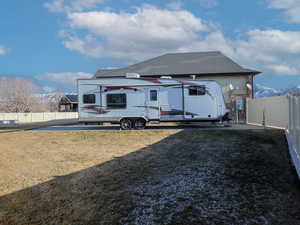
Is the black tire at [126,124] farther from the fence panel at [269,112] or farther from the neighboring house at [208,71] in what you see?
the neighboring house at [208,71]

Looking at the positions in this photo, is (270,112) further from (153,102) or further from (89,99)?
(89,99)

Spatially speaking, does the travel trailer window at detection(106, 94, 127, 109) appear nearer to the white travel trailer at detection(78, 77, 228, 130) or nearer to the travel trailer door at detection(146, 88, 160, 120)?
the white travel trailer at detection(78, 77, 228, 130)

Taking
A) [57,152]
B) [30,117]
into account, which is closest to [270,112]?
[57,152]

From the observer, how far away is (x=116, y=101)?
46.5ft

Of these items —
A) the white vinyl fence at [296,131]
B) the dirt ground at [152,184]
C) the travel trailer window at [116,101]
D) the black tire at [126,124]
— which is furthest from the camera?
the black tire at [126,124]

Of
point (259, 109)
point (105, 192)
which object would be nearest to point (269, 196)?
point (105, 192)

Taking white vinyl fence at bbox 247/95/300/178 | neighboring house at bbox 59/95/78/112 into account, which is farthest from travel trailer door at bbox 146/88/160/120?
neighboring house at bbox 59/95/78/112

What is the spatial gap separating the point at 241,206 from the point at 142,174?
106 inches

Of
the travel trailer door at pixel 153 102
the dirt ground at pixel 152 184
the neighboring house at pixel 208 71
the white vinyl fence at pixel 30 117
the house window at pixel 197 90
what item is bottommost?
Result: the dirt ground at pixel 152 184

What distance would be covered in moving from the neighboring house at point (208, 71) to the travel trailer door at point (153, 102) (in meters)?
6.84

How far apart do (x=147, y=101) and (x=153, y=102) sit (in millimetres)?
330

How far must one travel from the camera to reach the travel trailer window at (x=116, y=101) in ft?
46.5

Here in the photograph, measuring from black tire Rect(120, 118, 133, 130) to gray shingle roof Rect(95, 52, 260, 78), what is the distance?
9.77 metres

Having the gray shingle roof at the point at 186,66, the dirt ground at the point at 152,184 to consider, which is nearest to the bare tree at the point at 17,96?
the gray shingle roof at the point at 186,66
